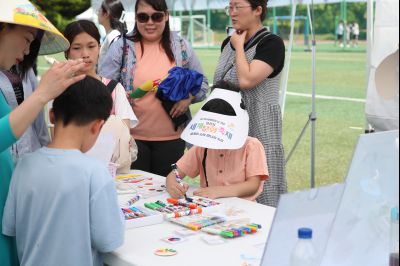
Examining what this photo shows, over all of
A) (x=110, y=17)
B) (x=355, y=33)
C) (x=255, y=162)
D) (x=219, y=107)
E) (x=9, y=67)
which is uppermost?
(x=110, y=17)

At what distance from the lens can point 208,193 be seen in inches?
108

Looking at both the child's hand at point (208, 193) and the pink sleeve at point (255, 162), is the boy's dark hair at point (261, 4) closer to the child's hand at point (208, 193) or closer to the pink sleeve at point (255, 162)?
the pink sleeve at point (255, 162)

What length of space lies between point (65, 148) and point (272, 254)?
0.82 meters

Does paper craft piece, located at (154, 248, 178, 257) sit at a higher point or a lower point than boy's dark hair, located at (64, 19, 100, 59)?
lower

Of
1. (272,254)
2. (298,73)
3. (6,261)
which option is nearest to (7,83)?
(6,261)

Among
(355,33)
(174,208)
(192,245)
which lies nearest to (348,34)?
(355,33)

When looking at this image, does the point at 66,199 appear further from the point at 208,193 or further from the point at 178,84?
the point at 178,84

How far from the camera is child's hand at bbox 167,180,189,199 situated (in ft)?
9.01

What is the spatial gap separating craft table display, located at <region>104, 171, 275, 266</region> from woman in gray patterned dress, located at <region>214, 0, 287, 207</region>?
91 cm

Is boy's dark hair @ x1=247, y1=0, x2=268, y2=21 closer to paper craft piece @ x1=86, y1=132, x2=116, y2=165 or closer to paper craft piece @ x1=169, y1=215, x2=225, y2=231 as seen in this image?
paper craft piece @ x1=86, y1=132, x2=116, y2=165

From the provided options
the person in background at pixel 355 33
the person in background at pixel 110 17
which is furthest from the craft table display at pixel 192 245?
the person in background at pixel 355 33

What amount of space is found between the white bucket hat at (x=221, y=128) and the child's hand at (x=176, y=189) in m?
0.20

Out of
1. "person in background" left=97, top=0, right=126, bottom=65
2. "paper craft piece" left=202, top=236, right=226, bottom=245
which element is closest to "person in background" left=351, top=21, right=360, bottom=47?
"person in background" left=97, top=0, right=126, bottom=65

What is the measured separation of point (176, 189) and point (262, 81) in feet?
2.87
